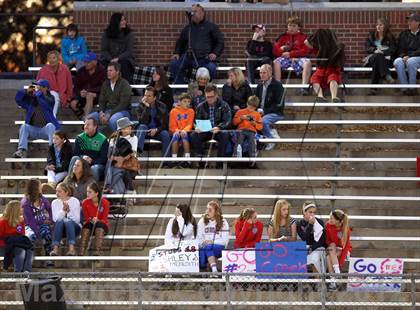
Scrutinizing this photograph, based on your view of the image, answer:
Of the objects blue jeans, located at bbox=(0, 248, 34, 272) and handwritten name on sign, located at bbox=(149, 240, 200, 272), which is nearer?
handwritten name on sign, located at bbox=(149, 240, 200, 272)

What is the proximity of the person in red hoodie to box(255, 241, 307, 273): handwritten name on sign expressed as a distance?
17.5 ft

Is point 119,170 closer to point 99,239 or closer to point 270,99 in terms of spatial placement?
point 99,239

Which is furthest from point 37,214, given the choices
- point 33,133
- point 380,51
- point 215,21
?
point 380,51

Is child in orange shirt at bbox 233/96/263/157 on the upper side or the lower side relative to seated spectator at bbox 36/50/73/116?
lower

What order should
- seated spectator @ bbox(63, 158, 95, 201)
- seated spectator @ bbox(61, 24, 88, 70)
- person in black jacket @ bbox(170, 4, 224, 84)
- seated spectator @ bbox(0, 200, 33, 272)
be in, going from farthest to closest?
1. seated spectator @ bbox(61, 24, 88, 70)
2. person in black jacket @ bbox(170, 4, 224, 84)
3. seated spectator @ bbox(63, 158, 95, 201)
4. seated spectator @ bbox(0, 200, 33, 272)

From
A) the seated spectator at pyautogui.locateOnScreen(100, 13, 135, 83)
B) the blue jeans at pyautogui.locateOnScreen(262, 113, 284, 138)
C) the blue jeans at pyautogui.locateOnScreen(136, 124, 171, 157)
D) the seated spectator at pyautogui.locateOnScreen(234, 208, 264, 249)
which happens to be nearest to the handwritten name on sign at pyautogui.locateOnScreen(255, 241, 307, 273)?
the seated spectator at pyautogui.locateOnScreen(234, 208, 264, 249)

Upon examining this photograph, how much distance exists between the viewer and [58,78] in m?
30.5

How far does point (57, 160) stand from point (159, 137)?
1.77 m

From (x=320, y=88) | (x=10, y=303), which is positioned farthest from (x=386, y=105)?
(x=10, y=303)

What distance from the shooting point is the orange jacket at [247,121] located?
29031 mm

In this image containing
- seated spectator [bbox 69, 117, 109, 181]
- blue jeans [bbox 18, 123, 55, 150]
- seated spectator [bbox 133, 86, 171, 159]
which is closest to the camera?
seated spectator [bbox 69, 117, 109, 181]

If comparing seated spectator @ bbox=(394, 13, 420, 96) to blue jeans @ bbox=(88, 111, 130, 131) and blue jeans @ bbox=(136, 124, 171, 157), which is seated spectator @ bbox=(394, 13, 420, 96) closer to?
blue jeans @ bbox=(136, 124, 171, 157)

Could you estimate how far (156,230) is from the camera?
28.0 metres

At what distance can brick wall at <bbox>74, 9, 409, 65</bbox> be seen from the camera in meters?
32.5
